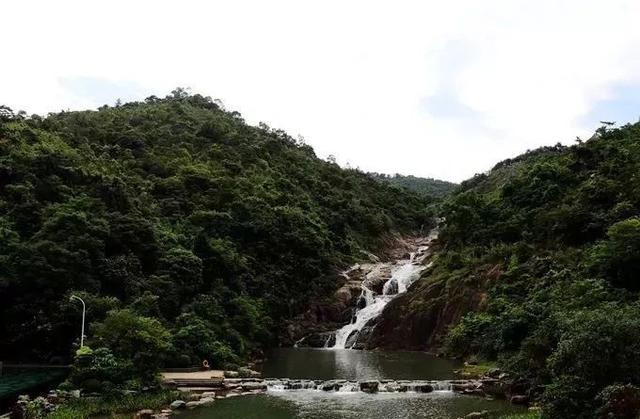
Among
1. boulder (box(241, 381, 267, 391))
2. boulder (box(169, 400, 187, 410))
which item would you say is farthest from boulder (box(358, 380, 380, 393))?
boulder (box(169, 400, 187, 410))

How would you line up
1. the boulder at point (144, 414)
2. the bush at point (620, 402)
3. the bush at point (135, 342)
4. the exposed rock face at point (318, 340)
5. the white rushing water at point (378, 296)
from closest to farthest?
the bush at point (620, 402), the boulder at point (144, 414), the bush at point (135, 342), the exposed rock face at point (318, 340), the white rushing water at point (378, 296)

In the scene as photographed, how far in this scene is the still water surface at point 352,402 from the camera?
18250mm

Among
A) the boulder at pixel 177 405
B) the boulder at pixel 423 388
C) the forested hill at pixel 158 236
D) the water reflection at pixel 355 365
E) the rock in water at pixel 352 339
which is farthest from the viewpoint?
the rock in water at pixel 352 339

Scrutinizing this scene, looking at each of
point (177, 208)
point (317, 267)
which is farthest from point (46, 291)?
point (317, 267)

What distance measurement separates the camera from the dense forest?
12242mm

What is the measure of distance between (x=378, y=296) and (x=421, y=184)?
105447mm

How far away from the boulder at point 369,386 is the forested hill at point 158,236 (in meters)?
7.66

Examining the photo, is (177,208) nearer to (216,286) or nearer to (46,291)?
(216,286)

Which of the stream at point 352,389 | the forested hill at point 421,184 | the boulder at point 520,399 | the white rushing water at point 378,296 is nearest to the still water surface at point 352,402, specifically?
the stream at point 352,389

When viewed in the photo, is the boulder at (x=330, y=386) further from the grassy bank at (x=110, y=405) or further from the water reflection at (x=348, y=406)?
the grassy bank at (x=110, y=405)

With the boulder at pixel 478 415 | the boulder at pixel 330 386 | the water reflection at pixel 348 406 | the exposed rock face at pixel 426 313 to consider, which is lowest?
the water reflection at pixel 348 406

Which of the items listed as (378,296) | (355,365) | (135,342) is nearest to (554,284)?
(355,365)

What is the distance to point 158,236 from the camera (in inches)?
1416

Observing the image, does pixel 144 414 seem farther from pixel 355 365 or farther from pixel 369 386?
pixel 355 365
